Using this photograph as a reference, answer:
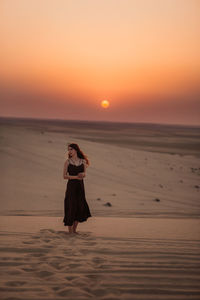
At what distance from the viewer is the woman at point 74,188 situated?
20.6 feet

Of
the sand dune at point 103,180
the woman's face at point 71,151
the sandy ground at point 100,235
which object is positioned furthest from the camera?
the sand dune at point 103,180

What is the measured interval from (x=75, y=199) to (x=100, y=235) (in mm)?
657

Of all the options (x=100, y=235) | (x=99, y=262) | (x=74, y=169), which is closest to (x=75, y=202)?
(x=74, y=169)

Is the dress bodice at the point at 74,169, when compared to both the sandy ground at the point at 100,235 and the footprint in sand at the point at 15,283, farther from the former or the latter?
the footprint in sand at the point at 15,283

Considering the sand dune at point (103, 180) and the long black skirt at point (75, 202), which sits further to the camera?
the sand dune at point (103, 180)

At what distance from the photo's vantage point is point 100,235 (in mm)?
6184

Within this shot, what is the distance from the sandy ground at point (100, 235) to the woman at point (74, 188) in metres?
0.28

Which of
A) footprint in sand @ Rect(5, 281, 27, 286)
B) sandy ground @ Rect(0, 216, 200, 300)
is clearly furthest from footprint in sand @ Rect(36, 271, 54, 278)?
footprint in sand @ Rect(5, 281, 27, 286)

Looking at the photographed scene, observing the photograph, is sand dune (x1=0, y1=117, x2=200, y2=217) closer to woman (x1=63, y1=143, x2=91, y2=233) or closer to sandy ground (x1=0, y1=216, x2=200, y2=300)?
woman (x1=63, y1=143, x2=91, y2=233)

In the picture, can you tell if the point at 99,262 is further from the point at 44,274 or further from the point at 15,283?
the point at 15,283

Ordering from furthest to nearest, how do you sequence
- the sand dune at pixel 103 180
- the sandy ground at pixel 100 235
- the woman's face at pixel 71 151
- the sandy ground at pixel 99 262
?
1. the sand dune at pixel 103 180
2. the woman's face at pixel 71 151
3. the sandy ground at pixel 100 235
4. the sandy ground at pixel 99 262

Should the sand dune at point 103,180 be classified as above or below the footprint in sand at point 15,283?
above

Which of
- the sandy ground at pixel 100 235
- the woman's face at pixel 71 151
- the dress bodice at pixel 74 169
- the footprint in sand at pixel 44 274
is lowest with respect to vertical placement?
the footprint in sand at pixel 44 274

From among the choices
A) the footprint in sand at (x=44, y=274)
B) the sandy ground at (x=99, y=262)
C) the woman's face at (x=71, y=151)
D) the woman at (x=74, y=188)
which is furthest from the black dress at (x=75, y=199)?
the footprint in sand at (x=44, y=274)
